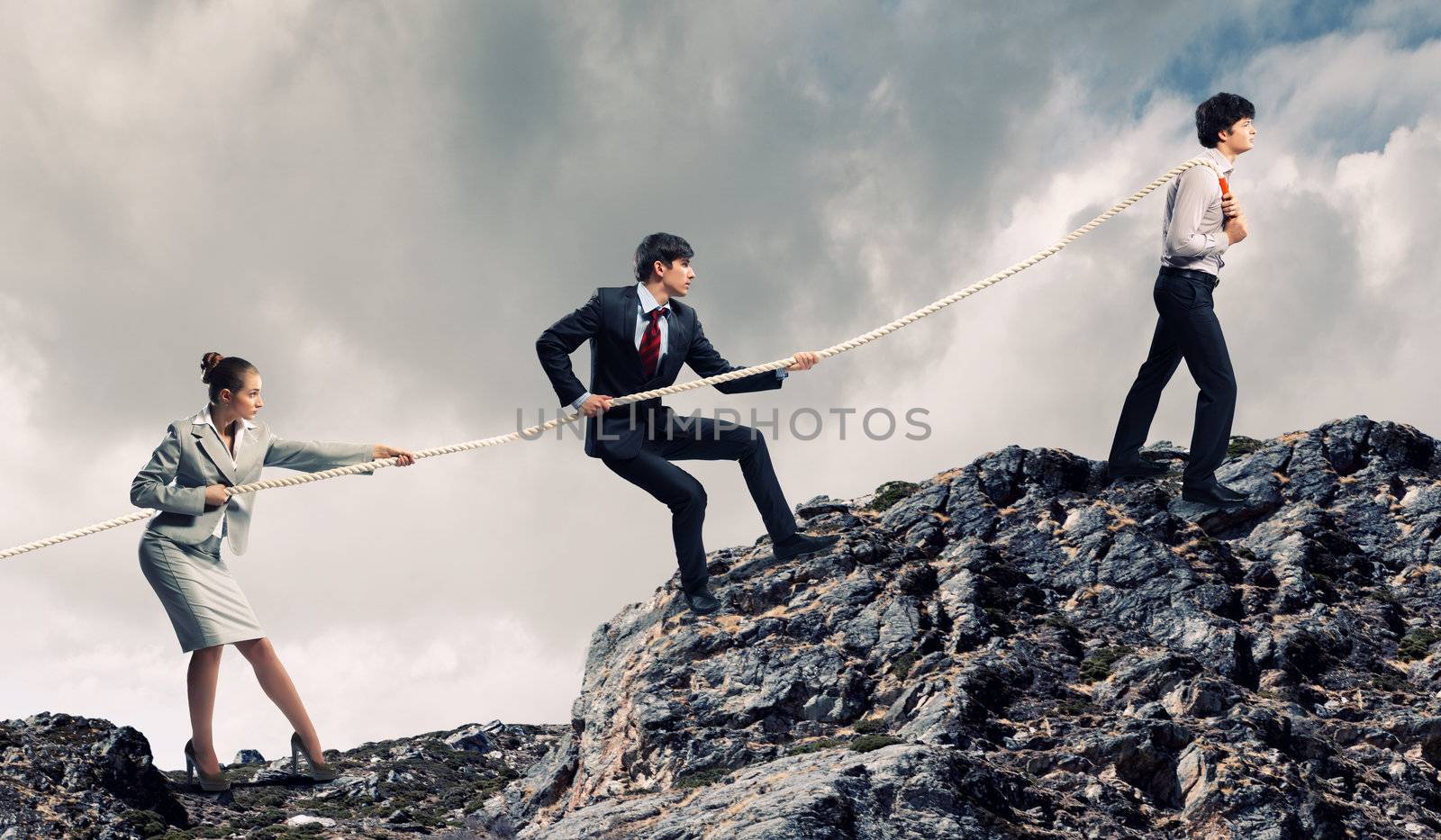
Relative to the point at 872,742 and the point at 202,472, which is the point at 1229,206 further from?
the point at 202,472

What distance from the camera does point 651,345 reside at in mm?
12258

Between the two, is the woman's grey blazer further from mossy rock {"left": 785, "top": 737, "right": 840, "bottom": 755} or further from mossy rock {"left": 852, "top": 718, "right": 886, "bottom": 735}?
mossy rock {"left": 852, "top": 718, "right": 886, "bottom": 735}

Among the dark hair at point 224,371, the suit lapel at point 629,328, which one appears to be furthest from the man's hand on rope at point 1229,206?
the dark hair at point 224,371

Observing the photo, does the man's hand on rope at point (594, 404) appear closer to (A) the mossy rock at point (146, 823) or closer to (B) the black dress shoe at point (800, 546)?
(B) the black dress shoe at point (800, 546)

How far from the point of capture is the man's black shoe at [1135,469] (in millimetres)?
15430

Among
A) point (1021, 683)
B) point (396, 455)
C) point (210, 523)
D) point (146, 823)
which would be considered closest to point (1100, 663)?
point (1021, 683)

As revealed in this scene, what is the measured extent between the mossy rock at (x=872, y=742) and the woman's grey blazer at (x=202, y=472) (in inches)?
214

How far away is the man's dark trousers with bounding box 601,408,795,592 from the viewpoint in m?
12.4

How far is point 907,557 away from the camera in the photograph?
14.3 metres

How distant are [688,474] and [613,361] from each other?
1.43 metres

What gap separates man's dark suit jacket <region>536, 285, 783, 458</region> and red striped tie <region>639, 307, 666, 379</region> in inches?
2.2

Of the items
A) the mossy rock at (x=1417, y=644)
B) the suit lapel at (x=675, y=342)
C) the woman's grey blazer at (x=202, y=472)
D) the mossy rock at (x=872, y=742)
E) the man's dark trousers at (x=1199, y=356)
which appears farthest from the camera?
the man's dark trousers at (x=1199, y=356)

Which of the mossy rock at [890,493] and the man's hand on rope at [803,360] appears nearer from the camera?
the man's hand on rope at [803,360]

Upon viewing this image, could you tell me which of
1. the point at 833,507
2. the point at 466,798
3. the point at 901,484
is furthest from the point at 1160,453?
the point at 466,798
